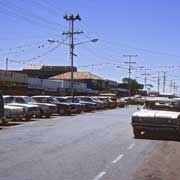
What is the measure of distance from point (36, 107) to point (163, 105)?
14.3m

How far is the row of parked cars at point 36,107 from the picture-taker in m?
29.4

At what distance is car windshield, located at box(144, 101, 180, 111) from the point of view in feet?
72.0

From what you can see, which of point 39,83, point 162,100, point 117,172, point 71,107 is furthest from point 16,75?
point 117,172

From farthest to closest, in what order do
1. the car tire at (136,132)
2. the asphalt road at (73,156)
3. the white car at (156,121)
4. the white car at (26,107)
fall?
the white car at (26,107)
the car tire at (136,132)
the white car at (156,121)
the asphalt road at (73,156)

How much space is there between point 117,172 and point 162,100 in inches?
449

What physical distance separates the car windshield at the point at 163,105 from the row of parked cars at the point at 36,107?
7698mm

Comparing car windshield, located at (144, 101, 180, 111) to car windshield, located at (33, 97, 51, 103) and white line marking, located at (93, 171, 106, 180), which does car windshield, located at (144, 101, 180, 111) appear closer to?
white line marking, located at (93, 171, 106, 180)

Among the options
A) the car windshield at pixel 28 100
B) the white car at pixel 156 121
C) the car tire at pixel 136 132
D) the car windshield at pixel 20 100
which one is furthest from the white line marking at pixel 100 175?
the car windshield at pixel 28 100

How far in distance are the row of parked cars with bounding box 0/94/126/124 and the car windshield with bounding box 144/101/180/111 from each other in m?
7.70

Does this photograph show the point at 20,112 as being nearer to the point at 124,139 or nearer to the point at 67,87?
the point at 124,139

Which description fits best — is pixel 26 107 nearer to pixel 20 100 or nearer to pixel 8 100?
pixel 8 100

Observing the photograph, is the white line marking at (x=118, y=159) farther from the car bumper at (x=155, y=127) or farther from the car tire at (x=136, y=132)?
the car tire at (x=136, y=132)

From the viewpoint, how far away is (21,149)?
51.2 ft

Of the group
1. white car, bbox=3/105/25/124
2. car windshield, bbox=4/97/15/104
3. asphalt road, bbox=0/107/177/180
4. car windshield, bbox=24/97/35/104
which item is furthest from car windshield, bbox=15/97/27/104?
asphalt road, bbox=0/107/177/180
